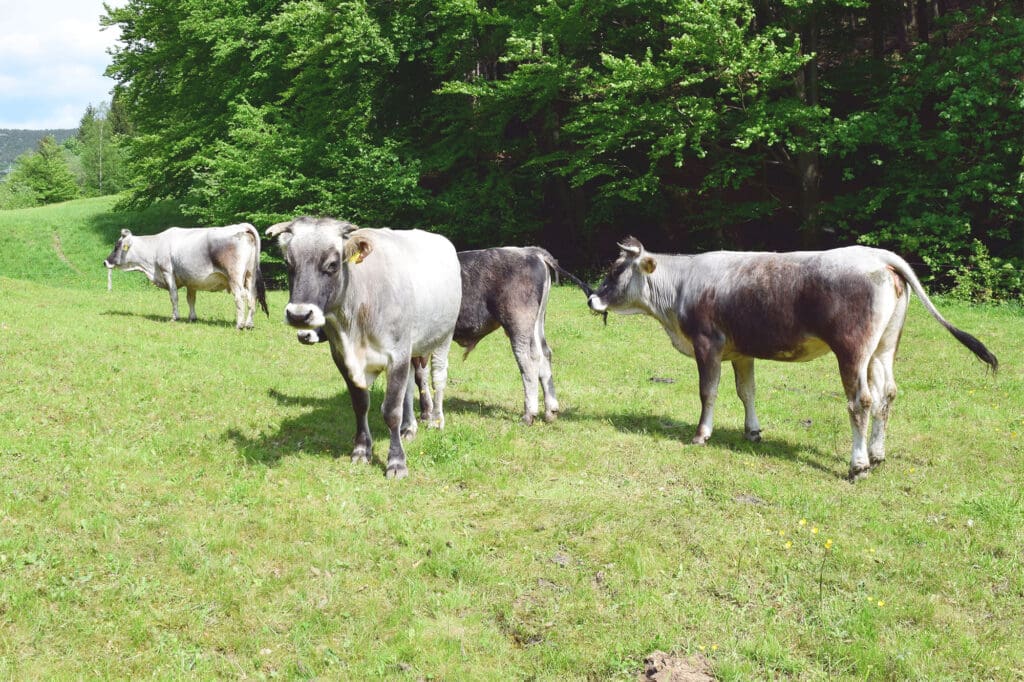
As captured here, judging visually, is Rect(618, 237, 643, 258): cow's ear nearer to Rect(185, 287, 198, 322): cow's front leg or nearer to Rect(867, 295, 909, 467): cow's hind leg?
Rect(867, 295, 909, 467): cow's hind leg

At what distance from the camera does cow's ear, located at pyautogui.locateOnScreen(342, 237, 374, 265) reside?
722 cm

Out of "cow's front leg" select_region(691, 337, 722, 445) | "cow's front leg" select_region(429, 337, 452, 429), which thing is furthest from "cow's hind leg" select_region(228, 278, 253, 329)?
"cow's front leg" select_region(691, 337, 722, 445)

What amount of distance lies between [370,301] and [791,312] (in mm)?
4482

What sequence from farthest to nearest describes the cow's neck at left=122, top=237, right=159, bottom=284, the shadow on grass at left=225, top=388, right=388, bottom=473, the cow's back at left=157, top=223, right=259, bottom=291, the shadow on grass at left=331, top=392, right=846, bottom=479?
the cow's neck at left=122, top=237, right=159, bottom=284
the cow's back at left=157, top=223, right=259, bottom=291
the shadow on grass at left=331, top=392, right=846, bottom=479
the shadow on grass at left=225, top=388, right=388, bottom=473

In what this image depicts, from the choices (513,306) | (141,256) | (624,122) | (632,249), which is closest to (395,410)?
(513,306)

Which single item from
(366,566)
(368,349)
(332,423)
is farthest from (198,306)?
(366,566)

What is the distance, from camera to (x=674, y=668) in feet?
16.3

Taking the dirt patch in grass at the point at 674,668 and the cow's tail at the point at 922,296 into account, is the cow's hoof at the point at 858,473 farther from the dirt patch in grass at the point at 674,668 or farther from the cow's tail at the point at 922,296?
the dirt patch in grass at the point at 674,668

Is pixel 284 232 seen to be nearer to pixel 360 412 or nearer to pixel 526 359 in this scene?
pixel 360 412

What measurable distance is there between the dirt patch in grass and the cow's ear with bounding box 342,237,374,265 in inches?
170

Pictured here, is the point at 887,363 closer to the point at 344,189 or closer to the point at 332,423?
the point at 332,423

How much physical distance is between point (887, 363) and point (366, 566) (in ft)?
19.0

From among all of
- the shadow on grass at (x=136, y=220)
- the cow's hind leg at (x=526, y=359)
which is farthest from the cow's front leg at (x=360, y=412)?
the shadow on grass at (x=136, y=220)

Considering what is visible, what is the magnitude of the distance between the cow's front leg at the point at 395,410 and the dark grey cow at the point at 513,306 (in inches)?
79.5
